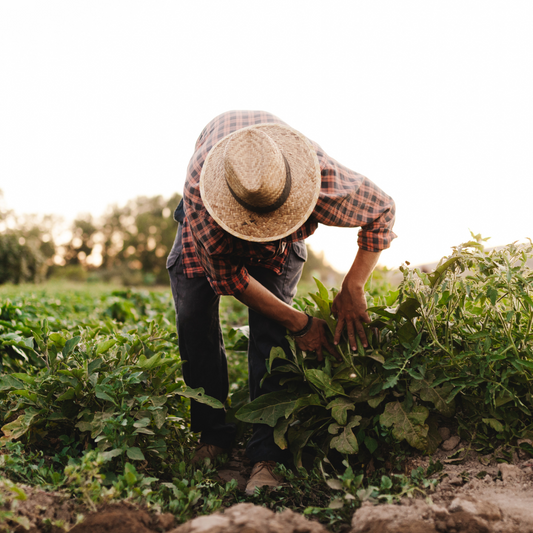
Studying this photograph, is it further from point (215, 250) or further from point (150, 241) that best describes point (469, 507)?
point (150, 241)

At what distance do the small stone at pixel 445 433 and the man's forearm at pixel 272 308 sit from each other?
0.78 m

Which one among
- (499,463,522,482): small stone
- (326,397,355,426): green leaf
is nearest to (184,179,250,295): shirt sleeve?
(326,397,355,426): green leaf

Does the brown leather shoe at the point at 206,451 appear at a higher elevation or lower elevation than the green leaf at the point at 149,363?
lower

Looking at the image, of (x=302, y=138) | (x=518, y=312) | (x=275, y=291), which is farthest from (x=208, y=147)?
(x=518, y=312)

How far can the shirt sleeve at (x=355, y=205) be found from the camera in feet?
6.80

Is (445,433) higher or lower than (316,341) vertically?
lower

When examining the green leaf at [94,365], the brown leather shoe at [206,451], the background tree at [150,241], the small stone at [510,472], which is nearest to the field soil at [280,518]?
the small stone at [510,472]

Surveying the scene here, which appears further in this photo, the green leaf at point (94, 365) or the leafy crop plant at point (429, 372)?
the green leaf at point (94, 365)

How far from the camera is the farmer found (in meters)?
1.80

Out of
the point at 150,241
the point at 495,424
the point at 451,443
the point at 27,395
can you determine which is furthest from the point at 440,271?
the point at 150,241

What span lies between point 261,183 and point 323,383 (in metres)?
0.99

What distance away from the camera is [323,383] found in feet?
6.86

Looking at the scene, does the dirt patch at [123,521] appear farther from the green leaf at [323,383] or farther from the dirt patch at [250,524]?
the green leaf at [323,383]

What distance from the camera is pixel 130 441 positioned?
176 cm
